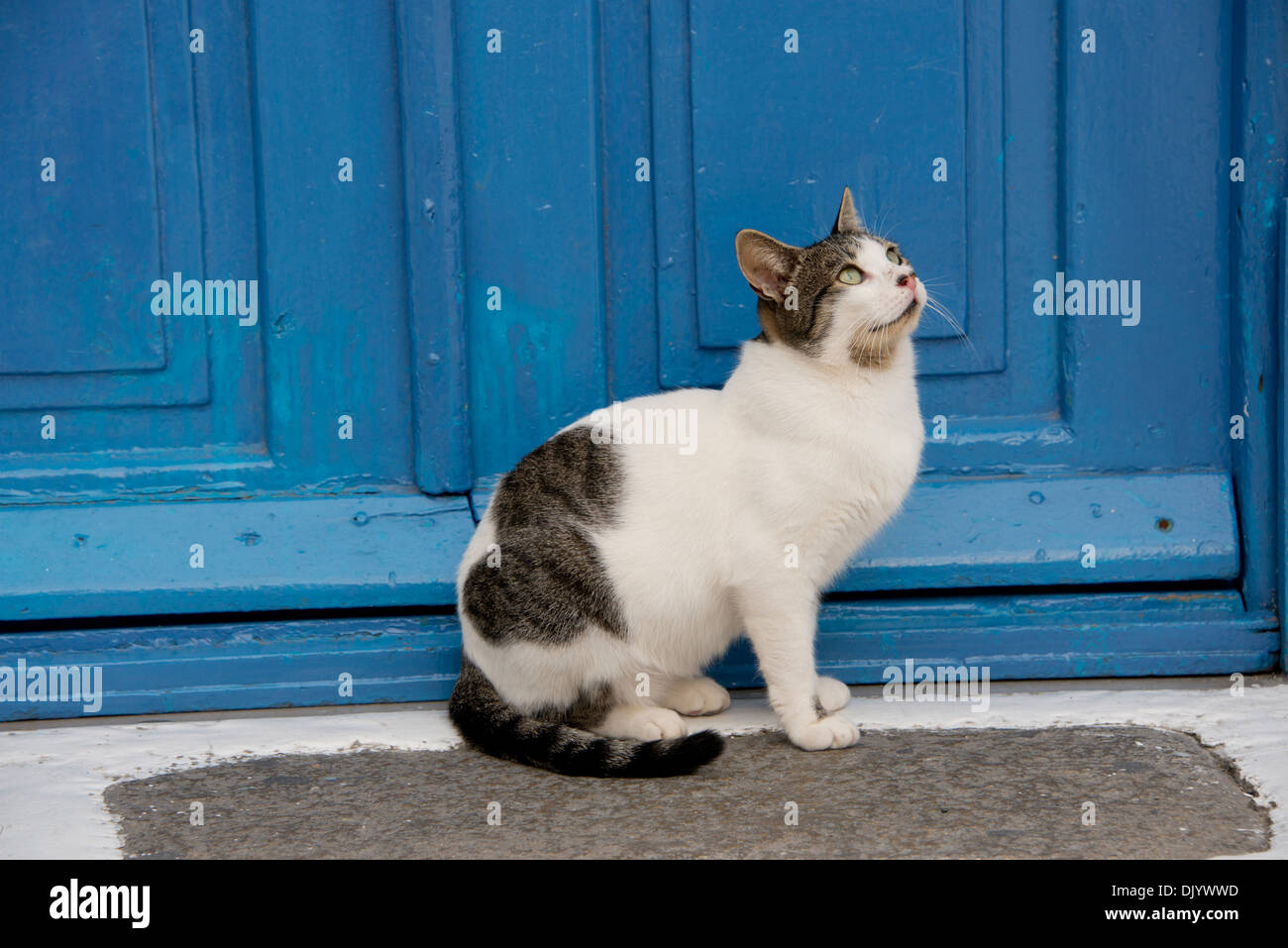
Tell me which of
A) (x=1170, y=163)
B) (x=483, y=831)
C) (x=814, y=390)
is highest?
(x=1170, y=163)

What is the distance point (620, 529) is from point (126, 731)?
4.38 ft

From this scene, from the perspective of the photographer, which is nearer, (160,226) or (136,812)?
(136,812)

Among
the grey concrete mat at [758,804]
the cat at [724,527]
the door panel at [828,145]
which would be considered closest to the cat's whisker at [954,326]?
the door panel at [828,145]

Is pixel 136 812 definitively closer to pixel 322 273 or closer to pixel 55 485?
pixel 55 485

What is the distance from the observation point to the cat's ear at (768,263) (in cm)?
284

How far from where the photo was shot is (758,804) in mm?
2469

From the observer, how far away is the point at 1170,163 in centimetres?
321

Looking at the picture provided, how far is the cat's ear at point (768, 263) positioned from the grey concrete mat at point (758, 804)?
1038mm

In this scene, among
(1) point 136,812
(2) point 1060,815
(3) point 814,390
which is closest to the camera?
(2) point 1060,815

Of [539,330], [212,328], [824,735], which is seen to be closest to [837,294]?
[539,330]

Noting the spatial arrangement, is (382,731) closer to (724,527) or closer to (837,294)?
(724,527)

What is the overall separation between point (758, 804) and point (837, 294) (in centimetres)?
112

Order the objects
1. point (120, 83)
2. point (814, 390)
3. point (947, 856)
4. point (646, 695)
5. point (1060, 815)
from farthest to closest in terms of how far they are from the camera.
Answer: point (120, 83)
point (646, 695)
point (814, 390)
point (1060, 815)
point (947, 856)

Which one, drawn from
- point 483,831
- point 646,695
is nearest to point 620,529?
point 646,695
